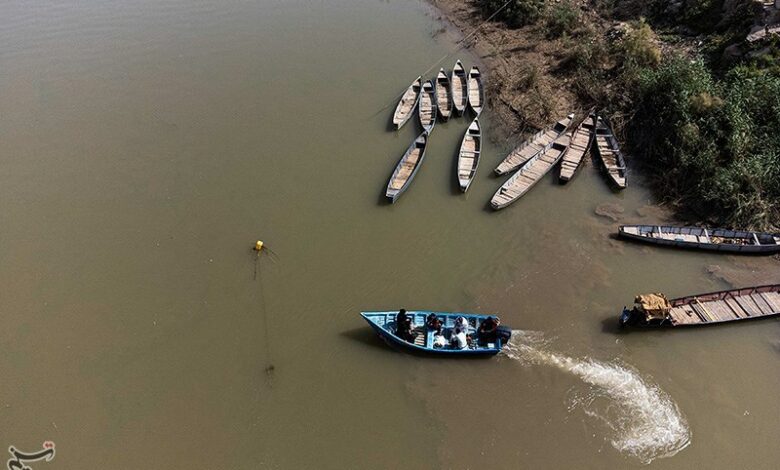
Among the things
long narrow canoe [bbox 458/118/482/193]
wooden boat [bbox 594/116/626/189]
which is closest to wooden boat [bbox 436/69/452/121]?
long narrow canoe [bbox 458/118/482/193]

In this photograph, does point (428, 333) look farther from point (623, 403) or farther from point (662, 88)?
point (662, 88)

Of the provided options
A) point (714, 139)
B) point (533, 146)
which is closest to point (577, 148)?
point (533, 146)

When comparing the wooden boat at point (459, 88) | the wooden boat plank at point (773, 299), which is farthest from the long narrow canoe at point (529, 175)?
the wooden boat plank at point (773, 299)

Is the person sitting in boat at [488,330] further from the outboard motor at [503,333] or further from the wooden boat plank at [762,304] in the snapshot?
the wooden boat plank at [762,304]

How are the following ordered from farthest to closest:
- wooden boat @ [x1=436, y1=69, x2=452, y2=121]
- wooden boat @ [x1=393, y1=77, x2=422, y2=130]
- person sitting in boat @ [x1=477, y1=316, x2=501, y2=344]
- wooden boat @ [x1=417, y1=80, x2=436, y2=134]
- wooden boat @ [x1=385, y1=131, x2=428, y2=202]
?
1. wooden boat @ [x1=436, y1=69, x2=452, y2=121]
2. wooden boat @ [x1=393, y1=77, x2=422, y2=130]
3. wooden boat @ [x1=417, y1=80, x2=436, y2=134]
4. wooden boat @ [x1=385, y1=131, x2=428, y2=202]
5. person sitting in boat @ [x1=477, y1=316, x2=501, y2=344]

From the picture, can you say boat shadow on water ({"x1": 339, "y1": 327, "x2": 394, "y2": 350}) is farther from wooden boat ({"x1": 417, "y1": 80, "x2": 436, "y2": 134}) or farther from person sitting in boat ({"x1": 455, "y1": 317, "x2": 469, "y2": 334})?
wooden boat ({"x1": 417, "y1": 80, "x2": 436, "y2": 134})

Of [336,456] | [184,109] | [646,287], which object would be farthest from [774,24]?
[184,109]

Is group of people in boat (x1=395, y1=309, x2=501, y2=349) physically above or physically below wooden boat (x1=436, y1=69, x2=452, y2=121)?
below
